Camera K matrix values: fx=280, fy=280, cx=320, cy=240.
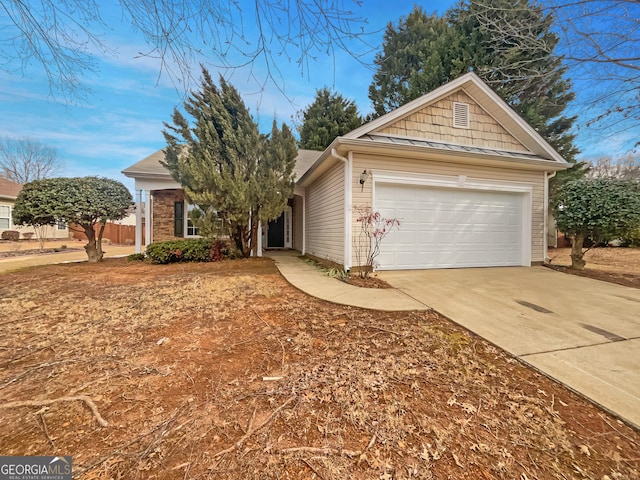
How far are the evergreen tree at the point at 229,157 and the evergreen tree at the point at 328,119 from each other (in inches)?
461

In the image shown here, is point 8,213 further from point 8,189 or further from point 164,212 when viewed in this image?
point 164,212

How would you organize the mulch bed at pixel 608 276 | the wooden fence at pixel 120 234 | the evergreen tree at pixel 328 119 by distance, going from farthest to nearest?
1. the evergreen tree at pixel 328 119
2. the wooden fence at pixel 120 234
3. the mulch bed at pixel 608 276

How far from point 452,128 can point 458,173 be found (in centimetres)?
140

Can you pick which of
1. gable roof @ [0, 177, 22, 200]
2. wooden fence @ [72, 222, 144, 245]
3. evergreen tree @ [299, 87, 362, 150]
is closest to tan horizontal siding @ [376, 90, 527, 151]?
evergreen tree @ [299, 87, 362, 150]

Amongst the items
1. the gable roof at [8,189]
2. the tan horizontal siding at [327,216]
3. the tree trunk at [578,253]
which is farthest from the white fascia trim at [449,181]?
the gable roof at [8,189]

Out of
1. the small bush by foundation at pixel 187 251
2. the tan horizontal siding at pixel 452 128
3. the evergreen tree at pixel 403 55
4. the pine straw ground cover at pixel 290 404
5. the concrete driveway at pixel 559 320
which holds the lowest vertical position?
the pine straw ground cover at pixel 290 404

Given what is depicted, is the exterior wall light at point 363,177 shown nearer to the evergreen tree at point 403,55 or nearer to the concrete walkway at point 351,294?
the concrete walkway at point 351,294

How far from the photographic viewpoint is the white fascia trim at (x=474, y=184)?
6.51m

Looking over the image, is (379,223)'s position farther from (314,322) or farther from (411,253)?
(314,322)

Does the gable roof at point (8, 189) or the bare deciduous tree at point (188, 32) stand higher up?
the gable roof at point (8, 189)

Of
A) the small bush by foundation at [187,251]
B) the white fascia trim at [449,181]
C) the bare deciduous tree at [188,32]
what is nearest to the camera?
the bare deciduous tree at [188,32]

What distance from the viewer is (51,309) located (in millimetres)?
3957

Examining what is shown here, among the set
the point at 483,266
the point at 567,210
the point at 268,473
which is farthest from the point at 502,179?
the point at 268,473

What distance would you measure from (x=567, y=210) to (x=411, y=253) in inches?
159
